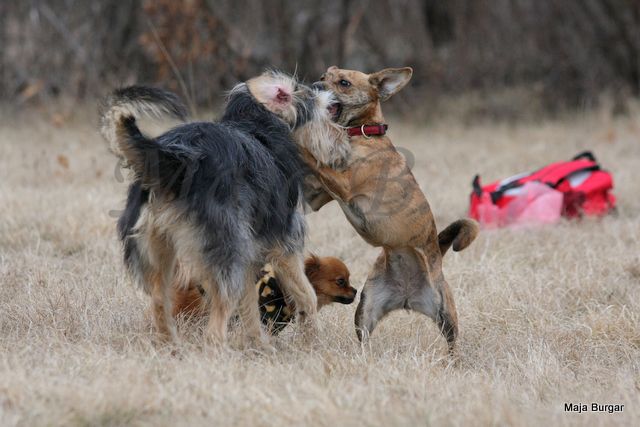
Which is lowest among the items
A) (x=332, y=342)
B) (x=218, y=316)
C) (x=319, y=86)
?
(x=332, y=342)

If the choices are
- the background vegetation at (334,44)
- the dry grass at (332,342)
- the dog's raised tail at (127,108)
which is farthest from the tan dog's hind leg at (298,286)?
the background vegetation at (334,44)

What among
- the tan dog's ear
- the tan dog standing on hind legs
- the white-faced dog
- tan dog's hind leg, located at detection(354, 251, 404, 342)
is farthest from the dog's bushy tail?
the white-faced dog

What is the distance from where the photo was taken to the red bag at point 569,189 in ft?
26.1

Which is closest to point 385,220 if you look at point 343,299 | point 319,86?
point 343,299

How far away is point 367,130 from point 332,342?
1.20 metres

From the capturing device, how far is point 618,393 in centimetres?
423

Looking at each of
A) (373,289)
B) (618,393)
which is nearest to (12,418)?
(373,289)

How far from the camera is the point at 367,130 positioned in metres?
5.21

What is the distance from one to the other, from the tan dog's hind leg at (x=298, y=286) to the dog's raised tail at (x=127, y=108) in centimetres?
102

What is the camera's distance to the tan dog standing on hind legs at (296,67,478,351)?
501cm

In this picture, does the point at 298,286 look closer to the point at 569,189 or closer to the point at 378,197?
the point at 378,197

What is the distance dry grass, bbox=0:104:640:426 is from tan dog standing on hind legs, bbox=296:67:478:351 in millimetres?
224

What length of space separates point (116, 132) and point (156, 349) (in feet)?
3.61

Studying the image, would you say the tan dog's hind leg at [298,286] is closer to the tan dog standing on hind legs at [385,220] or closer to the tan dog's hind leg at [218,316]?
the tan dog standing on hind legs at [385,220]
